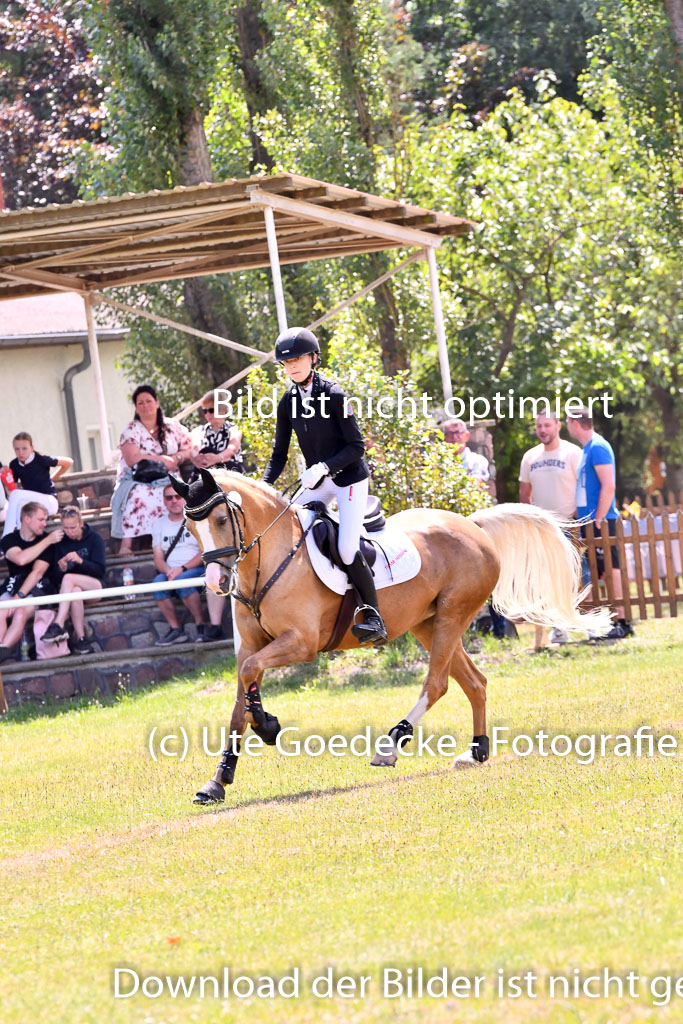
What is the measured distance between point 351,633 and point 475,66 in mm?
30509

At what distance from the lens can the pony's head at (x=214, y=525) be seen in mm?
8031

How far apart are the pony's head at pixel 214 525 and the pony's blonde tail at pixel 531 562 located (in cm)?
275

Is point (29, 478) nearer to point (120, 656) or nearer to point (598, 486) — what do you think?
point (120, 656)

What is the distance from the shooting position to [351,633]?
909 centimetres

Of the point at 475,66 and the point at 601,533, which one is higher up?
the point at 475,66

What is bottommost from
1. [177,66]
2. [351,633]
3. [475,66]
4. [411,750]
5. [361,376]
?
[411,750]

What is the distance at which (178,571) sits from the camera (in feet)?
48.6

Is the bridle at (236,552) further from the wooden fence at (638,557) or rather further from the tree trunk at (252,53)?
the tree trunk at (252,53)

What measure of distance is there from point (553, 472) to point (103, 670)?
5.49 m

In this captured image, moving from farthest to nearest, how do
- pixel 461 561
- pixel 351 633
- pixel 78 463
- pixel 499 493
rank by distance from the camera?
pixel 78 463, pixel 499 493, pixel 461 561, pixel 351 633

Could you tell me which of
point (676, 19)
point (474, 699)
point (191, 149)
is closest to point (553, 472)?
point (474, 699)

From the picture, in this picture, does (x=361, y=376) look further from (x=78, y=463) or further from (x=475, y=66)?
(x=475, y=66)

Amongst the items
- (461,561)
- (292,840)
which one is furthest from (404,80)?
(292,840)

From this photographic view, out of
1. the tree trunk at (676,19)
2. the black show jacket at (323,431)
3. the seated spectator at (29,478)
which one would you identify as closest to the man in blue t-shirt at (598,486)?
the seated spectator at (29,478)
